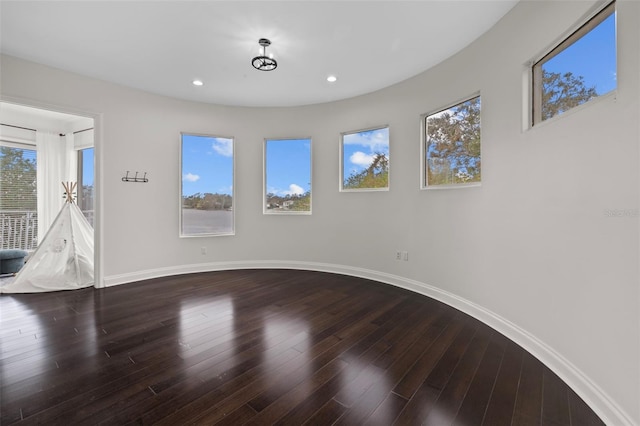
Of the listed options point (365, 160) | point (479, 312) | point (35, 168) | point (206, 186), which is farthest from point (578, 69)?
point (35, 168)

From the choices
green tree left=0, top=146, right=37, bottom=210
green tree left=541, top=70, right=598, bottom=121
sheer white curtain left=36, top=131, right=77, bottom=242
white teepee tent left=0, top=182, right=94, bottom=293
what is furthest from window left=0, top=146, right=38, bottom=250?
green tree left=541, top=70, right=598, bottom=121

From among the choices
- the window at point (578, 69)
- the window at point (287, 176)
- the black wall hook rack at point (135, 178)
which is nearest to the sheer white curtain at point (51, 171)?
the black wall hook rack at point (135, 178)

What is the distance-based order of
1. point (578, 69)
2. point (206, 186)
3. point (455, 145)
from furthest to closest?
point (206, 186) → point (455, 145) → point (578, 69)

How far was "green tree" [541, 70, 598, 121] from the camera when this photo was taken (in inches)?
70.5

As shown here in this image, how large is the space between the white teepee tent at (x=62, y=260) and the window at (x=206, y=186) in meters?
1.39

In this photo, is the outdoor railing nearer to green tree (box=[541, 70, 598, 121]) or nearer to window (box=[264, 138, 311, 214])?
window (box=[264, 138, 311, 214])

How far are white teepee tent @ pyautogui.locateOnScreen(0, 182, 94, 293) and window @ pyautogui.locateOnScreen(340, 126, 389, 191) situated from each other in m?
4.10

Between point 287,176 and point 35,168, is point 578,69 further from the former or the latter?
point 35,168

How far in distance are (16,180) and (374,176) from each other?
629cm

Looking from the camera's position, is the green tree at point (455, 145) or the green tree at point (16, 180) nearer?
the green tree at point (455, 145)

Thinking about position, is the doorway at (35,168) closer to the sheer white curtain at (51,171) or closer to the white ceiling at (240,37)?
the sheer white curtain at (51,171)

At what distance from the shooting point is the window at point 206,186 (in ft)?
15.1

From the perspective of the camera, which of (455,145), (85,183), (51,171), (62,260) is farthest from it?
(85,183)

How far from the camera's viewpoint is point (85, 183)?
521cm
